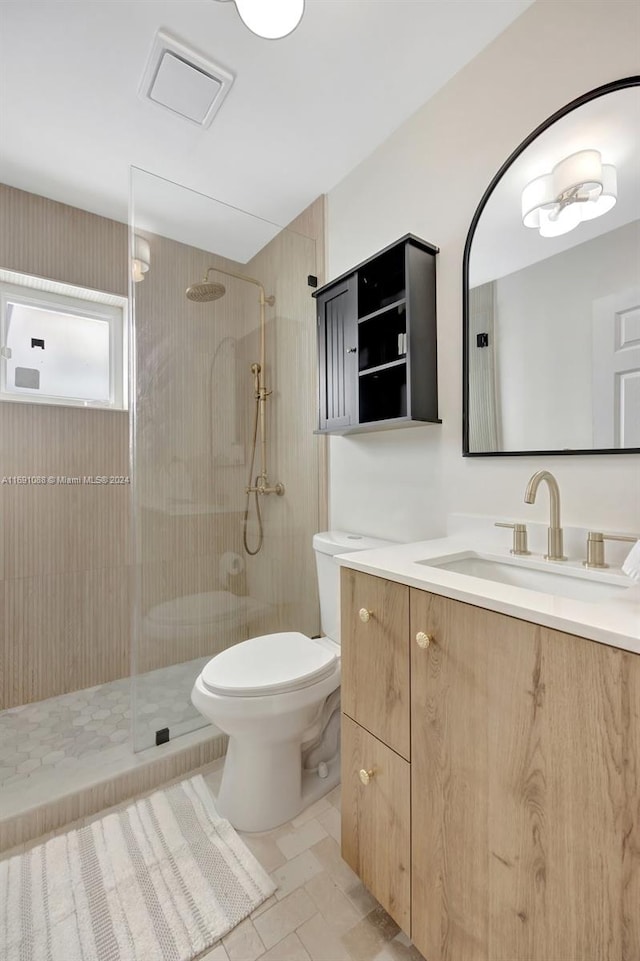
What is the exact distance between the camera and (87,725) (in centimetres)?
169

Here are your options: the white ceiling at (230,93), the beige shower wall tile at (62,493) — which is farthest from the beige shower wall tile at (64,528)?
the white ceiling at (230,93)

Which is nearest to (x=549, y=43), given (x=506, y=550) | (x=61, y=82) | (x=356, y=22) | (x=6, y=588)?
(x=356, y=22)

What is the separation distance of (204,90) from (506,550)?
1796mm

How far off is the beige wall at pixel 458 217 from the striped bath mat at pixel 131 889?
112 centimetres

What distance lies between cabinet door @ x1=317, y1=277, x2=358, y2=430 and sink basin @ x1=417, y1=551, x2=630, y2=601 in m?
0.68

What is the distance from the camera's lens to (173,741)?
153 centimetres

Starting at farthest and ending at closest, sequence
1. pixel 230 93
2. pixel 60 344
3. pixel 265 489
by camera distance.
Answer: pixel 60 344 → pixel 265 489 → pixel 230 93

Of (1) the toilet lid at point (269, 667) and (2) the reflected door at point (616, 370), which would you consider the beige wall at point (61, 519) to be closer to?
(1) the toilet lid at point (269, 667)

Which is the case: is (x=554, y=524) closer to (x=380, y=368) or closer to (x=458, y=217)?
(x=380, y=368)

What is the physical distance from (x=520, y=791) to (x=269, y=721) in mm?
757

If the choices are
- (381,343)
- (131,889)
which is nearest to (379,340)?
(381,343)

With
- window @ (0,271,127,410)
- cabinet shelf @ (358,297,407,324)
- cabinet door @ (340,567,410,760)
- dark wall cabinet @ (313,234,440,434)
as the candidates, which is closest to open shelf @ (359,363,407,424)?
dark wall cabinet @ (313,234,440,434)

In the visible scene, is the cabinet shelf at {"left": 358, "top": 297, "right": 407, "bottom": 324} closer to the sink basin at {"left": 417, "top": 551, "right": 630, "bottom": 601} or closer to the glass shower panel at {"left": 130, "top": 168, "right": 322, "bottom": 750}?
the glass shower panel at {"left": 130, "top": 168, "right": 322, "bottom": 750}

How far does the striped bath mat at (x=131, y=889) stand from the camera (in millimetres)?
926
